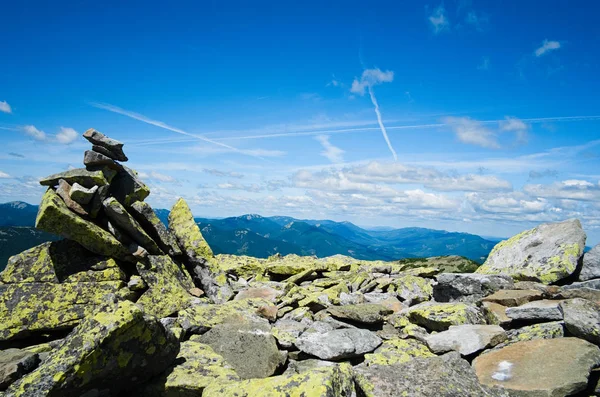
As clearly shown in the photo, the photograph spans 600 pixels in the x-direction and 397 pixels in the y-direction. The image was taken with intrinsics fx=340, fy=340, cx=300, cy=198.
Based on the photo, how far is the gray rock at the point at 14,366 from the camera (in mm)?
8359

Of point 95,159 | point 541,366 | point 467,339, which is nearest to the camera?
point 541,366

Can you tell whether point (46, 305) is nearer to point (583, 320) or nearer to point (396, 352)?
point (396, 352)

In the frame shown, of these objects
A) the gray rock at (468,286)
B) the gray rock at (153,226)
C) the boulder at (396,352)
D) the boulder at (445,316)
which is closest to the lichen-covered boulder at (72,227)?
the gray rock at (153,226)

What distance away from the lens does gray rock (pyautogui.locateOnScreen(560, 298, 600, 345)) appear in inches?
342

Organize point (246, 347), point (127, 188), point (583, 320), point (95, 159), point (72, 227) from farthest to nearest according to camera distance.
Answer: point (127, 188) → point (95, 159) → point (72, 227) → point (246, 347) → point (583, 320)

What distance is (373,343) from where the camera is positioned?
1046cm

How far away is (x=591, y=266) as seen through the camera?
1648 centimetres

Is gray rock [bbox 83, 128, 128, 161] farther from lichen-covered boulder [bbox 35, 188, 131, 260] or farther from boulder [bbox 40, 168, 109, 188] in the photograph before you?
lichen-covered boulder [bbox 35, 188, 131, 260]

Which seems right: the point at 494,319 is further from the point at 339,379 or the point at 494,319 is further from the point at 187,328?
the point at 187,328

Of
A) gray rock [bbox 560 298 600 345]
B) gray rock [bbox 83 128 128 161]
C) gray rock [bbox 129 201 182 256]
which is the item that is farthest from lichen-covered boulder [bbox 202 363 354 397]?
gray rock [bbox 83 128 128 161]

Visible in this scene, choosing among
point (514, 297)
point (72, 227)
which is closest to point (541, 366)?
point (514, 297)

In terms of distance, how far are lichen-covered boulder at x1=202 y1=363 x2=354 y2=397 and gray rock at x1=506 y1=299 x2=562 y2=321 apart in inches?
281

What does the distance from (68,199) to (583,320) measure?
1994cm

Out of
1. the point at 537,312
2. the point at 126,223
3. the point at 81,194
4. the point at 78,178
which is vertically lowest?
the point at 537,312
